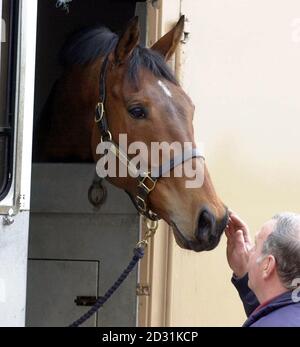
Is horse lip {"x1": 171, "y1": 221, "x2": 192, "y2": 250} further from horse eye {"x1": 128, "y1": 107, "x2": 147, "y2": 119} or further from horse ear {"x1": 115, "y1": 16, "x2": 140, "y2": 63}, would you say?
horse ear {"x1": 115, "y1": 16, "x2": 140, "y2": 63}

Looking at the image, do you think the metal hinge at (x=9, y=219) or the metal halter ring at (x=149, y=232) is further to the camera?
the metal halter ring at (x=149, y=232)

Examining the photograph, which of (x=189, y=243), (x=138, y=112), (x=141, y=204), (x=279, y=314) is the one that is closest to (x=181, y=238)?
(x=189, y=243)

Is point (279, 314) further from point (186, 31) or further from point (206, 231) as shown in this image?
point (186, 31)

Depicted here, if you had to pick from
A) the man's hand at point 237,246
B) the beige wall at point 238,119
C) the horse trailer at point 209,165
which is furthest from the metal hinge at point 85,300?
the man's hand at point 237,246

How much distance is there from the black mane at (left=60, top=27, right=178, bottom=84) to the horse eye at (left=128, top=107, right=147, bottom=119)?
0.11 metres

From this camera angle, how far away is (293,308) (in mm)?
1930

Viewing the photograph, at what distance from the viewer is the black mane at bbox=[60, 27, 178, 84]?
2.86 meters

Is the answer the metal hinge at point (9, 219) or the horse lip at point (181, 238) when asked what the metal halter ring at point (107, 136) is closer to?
the horse lip at point (181, 238)

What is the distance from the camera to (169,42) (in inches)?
118

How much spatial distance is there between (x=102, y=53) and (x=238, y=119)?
639mm

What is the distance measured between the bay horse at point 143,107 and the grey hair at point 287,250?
0.63m

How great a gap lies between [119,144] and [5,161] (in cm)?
66

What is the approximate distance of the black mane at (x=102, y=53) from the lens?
113 inches
